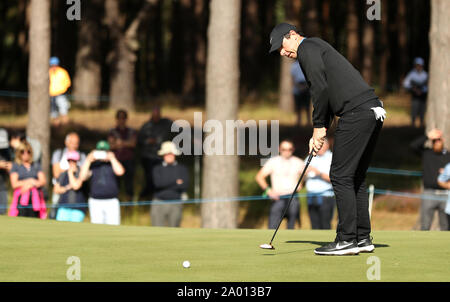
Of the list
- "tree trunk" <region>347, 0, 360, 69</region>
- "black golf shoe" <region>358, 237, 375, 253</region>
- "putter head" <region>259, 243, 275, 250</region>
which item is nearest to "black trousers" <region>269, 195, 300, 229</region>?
"putter head" <region>259, 243, 275, 250</region>

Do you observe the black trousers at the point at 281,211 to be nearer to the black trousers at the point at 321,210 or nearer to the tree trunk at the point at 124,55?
Answer: the black trousers at the point at 321,210

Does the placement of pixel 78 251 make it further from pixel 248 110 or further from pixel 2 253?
pixel 248 110

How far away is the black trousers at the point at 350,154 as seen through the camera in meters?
8.06

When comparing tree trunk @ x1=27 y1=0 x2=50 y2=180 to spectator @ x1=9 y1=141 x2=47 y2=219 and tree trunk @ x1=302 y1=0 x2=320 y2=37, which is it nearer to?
spectator @ x1=9 y1=141 x2=47 y2=219

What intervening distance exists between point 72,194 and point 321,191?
159 inches

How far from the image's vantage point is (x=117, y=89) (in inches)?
1111

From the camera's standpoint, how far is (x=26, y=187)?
49.2 ft

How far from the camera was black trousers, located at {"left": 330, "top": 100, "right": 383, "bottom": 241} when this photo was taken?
806 cm

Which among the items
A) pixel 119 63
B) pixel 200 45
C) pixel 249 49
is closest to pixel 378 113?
pixel 119 63

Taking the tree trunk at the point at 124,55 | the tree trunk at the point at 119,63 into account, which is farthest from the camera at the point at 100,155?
the tree trunk at the point at 124,55

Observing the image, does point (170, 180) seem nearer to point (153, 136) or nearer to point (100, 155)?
point (100, 155)

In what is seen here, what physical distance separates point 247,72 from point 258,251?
2971 centimetres

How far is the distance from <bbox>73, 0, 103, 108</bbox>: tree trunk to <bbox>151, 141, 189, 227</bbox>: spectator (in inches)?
500

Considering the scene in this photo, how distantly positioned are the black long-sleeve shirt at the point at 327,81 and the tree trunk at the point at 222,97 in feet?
26.8
